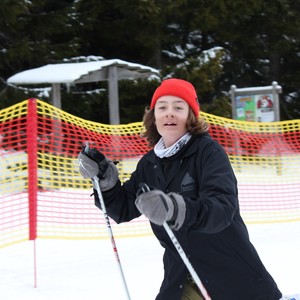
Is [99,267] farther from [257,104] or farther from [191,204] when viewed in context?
[257,104]

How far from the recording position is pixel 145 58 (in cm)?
1770

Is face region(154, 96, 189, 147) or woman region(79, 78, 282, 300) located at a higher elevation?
face region(154, 96, 189, 147)

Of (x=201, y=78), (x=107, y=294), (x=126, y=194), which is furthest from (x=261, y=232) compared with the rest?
(x=201, y=78)

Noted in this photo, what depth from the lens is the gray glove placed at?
214 cm

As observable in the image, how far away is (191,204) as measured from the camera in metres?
2.20

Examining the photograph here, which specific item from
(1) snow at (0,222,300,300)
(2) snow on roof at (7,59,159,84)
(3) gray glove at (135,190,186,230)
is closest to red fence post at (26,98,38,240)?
(1) snow at (0,222,300,300)

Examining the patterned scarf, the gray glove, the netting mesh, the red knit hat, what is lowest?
the netting mesh

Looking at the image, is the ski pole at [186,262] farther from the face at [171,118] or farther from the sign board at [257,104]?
the sign board at [257,104]

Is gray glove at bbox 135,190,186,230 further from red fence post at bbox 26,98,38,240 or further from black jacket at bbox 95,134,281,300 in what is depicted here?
red fence post at bbox 26,98,38,240

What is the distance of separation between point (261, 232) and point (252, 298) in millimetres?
4635

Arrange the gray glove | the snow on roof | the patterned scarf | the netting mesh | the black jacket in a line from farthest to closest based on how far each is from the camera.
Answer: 1. the snow on roof
2. the netting mesh
3. the patterned scarf
4. the black jacket
5. the gray glove

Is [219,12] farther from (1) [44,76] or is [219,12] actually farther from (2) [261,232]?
(2) [261,232]

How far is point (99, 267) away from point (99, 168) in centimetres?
305

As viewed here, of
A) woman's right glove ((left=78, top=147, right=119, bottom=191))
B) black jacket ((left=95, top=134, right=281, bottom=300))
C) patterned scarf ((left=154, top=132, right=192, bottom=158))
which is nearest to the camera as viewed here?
black jacket ((left=95, top=134, right=281, bottom=300))
